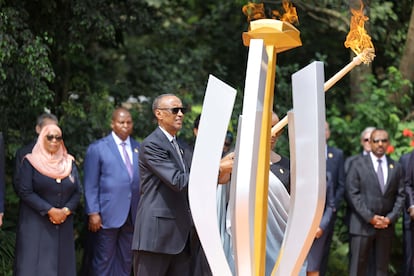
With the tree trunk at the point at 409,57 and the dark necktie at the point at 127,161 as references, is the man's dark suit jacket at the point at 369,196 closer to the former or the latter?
the dark necktie at the point at 127,161

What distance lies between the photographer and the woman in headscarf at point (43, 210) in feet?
28.9

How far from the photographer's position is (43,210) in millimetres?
8734

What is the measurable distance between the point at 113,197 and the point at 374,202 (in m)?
2.96

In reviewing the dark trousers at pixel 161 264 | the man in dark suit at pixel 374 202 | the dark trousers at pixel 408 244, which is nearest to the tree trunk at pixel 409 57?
the man in dark suit at pixel 374 202

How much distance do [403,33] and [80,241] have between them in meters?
5.84

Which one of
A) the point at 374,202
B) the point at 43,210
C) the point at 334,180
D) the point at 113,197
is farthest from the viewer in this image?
the point at 334,180

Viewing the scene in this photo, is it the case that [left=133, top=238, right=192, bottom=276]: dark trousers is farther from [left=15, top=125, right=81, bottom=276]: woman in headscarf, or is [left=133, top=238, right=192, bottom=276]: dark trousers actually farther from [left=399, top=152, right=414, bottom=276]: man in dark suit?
[left=399, top=152, right=414, bottom=276]: man in dark suit

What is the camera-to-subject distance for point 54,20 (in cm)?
1073

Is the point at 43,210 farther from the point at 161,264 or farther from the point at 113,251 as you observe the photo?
the point at 161,264

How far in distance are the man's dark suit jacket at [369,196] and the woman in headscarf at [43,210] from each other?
3.34 meters

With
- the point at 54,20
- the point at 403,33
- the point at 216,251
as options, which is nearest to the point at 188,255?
the point at 216,251

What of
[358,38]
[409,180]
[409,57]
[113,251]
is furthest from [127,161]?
[409,57]

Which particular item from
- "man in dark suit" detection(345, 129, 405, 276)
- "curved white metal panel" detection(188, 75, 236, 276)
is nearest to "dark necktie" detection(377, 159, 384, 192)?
"man in dark suit" detection(345, 129, 405, 276)

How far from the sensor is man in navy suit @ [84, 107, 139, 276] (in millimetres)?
9617
